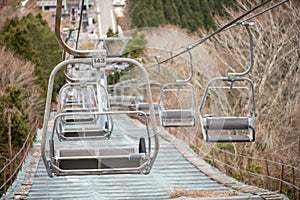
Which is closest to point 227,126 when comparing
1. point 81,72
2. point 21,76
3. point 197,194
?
point 197,194

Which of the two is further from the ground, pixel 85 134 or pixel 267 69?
pixel 267 69

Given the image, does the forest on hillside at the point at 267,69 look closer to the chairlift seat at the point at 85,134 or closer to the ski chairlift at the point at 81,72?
the ski chairlift at the point at 81,72

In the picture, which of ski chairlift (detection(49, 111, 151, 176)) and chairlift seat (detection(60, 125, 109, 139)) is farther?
chairlift seat (detection(60, 125, 109, 139))

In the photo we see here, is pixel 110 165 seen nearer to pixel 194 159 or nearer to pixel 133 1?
pixel 133 1

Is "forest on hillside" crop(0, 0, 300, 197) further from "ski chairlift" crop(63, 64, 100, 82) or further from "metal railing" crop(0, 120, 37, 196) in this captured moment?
"ski chairlift" crop(63, 64, 100, 82)

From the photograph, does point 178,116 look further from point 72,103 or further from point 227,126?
point 72,103

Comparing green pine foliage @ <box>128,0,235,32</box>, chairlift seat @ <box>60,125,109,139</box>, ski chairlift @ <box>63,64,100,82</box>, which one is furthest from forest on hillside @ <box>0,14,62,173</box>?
chairlift seat @ <box>60,125,109,139</box>

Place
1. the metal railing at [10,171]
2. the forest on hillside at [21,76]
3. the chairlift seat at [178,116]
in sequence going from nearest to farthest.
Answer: the chairlift seat at [178,116] → the metal railing at [10,171] → the forest on hillside at [21,76]

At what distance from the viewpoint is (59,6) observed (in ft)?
10.2

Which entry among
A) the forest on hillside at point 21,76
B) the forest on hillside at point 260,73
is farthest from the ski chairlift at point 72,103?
the forest on hillside at point 260,73

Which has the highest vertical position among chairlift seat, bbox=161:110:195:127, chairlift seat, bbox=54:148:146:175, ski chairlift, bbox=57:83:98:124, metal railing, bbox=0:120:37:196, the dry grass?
ski chairlift, bbox=57:83:98:124

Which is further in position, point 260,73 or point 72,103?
point 260,73

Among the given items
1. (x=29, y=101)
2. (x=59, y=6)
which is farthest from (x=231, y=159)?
(x=59, y=6)

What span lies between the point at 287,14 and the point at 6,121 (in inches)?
323
